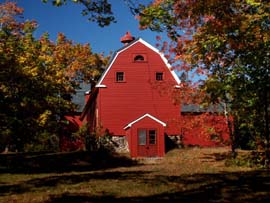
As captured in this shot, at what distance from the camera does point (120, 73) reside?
3953cm

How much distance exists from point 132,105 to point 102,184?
23.1m

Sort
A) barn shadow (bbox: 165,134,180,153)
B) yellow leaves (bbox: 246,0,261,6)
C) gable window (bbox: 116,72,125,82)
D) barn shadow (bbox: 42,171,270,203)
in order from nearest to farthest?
yellow leaves (bbox: 246,0,261,6) → barn shadow (bbox: 42,171,270,203) → barn shadow (bbox: 165,134,180,153) → gable window (bbox: 116,72,125,82)

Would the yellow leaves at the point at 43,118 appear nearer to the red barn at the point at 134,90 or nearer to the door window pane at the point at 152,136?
the red barn at the point at 134,90

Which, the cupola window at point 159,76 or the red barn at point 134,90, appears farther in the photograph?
the cupola window at point 159,76

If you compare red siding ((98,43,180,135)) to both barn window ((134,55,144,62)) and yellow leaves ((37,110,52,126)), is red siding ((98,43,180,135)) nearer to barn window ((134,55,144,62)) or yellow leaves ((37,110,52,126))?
barn window ((134,55,144,62))

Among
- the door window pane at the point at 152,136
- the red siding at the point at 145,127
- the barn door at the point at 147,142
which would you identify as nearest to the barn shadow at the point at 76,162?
the red siding at the point at 145,127

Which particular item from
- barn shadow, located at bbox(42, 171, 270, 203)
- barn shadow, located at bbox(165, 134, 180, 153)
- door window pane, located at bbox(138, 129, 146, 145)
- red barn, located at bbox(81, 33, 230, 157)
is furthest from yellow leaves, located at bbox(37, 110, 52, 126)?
barn shadow, located at bbox(42, 171, 270, 203)

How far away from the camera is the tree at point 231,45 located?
12289 millimetres

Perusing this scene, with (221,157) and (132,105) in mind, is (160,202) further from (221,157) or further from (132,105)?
(132,105)

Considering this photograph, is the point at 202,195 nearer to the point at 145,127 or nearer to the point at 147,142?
the point at 147,142

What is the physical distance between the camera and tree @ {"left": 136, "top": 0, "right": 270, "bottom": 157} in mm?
12289

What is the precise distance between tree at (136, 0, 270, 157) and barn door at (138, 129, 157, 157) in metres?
10.8

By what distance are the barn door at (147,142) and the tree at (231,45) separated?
1083 centimetres

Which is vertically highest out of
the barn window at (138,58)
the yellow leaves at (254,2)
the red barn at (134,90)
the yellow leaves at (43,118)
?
the barn window at (138,58)
